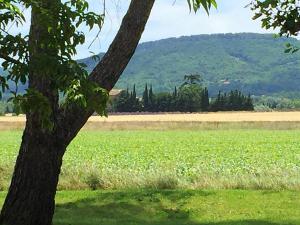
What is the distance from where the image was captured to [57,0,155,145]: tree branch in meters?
8.85

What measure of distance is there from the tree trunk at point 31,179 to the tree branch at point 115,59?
0.30 meters

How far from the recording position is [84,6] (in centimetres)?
509

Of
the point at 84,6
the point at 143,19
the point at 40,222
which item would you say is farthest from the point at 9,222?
the point at 84,6

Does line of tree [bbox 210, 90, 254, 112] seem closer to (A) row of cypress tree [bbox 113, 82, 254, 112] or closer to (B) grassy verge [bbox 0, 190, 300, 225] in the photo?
(A) row of cypress tree [bbox 113, 82, 254, 112]

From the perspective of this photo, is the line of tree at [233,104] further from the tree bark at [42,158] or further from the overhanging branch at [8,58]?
the overhanging branch at [8,58]

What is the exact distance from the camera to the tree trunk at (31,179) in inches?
346

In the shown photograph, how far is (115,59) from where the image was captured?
9070mm

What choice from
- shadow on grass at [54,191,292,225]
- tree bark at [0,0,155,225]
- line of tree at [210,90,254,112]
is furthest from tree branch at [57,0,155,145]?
line of tree at [210,90,254,112]

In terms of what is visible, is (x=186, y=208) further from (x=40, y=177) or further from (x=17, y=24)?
(x=17, y=24)

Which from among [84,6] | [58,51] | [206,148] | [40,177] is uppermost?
[84,6]

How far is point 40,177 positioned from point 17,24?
4.74 meters

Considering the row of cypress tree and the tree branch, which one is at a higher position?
the tree branch

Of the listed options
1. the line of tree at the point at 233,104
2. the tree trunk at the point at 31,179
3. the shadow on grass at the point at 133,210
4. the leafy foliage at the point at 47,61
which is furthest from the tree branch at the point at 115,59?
the line of tree at the point at 233,104

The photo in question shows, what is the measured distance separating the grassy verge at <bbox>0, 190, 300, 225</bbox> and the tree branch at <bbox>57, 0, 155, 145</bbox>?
2.21 meters
